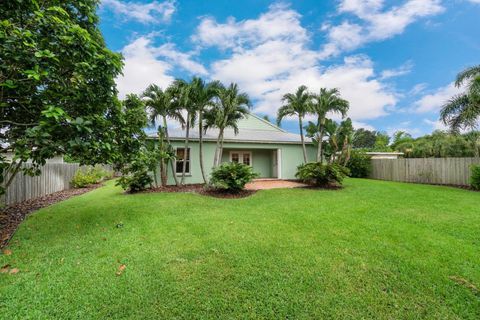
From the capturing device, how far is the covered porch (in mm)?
16438

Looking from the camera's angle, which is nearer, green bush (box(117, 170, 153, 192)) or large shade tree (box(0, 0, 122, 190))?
large shade tree (box(0, 0, 122, 190))

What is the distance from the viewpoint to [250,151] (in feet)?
55.6

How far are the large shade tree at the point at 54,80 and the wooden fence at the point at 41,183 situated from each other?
402 cm

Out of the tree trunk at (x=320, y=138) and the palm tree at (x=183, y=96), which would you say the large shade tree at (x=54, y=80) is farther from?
the tree trunk at (x=320, y=138)

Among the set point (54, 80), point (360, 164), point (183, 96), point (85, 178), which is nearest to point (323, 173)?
point (183, 96)

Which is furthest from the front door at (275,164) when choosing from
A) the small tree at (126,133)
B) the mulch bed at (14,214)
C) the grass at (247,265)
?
the mulch bed at (14,214)

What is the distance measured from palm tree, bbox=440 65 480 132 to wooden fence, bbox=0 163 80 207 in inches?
763

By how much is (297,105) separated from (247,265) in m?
12.1

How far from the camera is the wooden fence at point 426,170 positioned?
1240 cm

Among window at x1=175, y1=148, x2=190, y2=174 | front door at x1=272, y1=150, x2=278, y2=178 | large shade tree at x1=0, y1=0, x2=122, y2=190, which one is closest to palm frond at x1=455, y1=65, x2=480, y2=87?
front door at x1=272, y1=150, x2=278, y2=178

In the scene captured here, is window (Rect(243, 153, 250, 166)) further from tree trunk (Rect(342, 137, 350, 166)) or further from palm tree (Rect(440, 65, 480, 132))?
palm tree (Rect(440, 65, 480, 132))

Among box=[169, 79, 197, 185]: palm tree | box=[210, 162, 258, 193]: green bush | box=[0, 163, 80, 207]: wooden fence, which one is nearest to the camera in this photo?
box=[0, 163, 80, 207]: wooden fence

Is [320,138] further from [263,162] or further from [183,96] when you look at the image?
[183,96]

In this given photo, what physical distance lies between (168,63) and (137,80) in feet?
6.91
